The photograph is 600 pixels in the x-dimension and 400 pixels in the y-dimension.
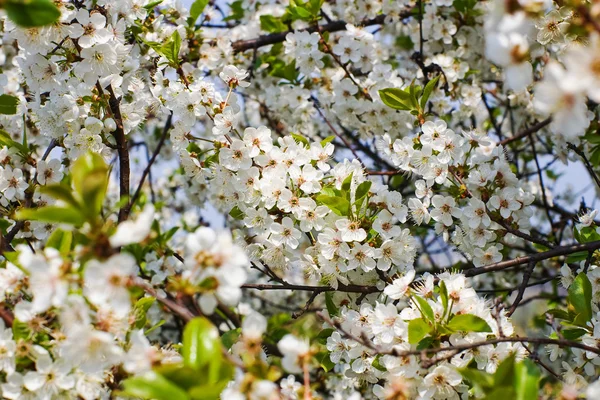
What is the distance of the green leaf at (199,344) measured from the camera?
4.44 feet

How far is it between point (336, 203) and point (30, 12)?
1.25m

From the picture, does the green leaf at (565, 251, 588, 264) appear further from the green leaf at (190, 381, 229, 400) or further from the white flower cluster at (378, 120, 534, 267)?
the green leaf at (190, 381, 229, 400)

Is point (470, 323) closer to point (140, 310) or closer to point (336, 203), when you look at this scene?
point (336, 203)

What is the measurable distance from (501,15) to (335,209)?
1104 millimetres

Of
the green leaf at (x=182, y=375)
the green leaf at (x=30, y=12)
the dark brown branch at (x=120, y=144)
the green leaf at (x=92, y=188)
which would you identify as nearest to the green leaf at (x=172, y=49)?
the dark brown branch at (x=120, y=144)

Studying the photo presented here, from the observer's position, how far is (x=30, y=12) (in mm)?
1297

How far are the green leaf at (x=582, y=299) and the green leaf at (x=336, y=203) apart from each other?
2.88ft

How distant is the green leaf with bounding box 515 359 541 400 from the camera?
1.40 meters

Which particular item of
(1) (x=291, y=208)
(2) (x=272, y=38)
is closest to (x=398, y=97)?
(1) (x=291, y=208)

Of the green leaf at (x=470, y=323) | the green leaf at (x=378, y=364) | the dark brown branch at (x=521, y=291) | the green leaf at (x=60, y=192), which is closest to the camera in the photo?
the green leaf at (x=60, y=192)

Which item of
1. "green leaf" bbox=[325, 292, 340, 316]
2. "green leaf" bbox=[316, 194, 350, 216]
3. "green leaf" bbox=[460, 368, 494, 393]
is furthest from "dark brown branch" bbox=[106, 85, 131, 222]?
"green leaf" bbox=[460, 368, 494, 393]

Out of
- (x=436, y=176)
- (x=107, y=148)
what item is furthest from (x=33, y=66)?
(x=436, y=176)

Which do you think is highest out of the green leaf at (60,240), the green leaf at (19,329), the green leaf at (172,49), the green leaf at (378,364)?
the green leaf at (172,49)

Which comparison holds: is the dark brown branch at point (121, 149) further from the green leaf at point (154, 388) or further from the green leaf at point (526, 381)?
the green leaf at point (526, 381)
